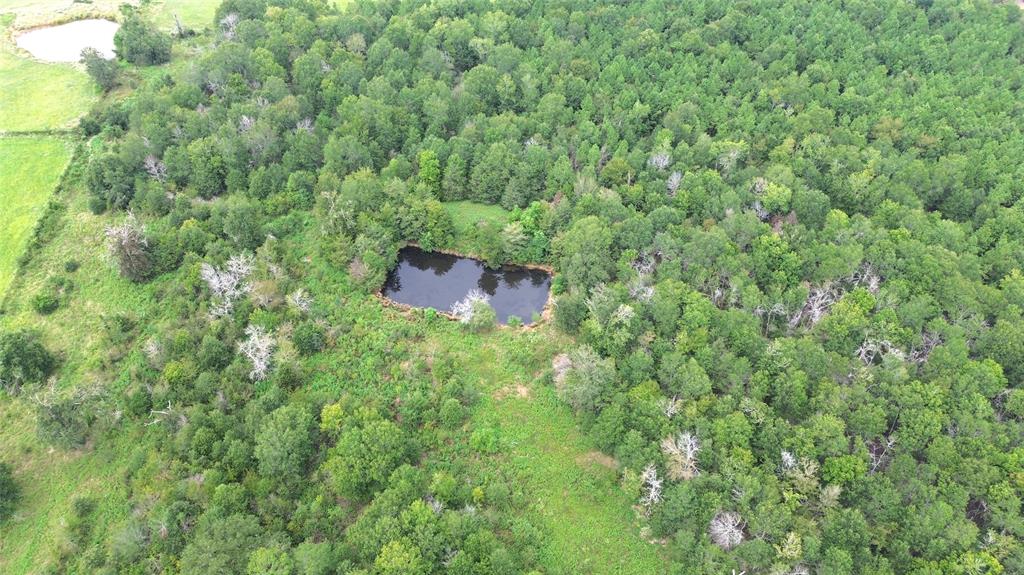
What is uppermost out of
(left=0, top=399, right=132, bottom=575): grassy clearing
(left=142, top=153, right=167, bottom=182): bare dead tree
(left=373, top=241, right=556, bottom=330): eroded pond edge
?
(left=142, top=153, right=167, bottom=182): bare dead tree

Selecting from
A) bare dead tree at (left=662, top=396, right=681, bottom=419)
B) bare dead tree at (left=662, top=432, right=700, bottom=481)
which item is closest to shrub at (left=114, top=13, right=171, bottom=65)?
bare dead tree at (left=662, top=396, right=681, bottom=419)

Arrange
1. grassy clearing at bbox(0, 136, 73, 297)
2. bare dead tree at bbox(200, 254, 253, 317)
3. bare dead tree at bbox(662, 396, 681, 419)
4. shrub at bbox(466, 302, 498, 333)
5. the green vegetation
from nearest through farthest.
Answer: bare dead tree at bbox(662, 396, 681, 419) < bare dead tree at bbox(200, 254, 253, 317) < shrub at bbox(466, 302, 498, 333) < grassy clearing at bbox(0, 136, 73, 297) < the green vegetation

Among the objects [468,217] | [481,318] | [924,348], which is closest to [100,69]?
[468,217]

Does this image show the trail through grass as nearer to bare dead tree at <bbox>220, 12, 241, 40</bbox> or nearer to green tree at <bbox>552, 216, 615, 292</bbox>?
green tree at <bbox>552, 216, 615, 292</bbox>

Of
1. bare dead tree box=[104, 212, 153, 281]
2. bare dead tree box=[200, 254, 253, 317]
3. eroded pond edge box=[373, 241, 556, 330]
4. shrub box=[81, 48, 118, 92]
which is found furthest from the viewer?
shrub box=[81, 48, 118, 92]

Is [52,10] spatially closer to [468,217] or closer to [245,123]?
[245,123]

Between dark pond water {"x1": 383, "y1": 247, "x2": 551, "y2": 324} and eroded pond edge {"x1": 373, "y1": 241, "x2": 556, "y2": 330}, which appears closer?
eroded pond edge {"x1": 373, "y1": 241, "x2": 556, "y2": 330}
